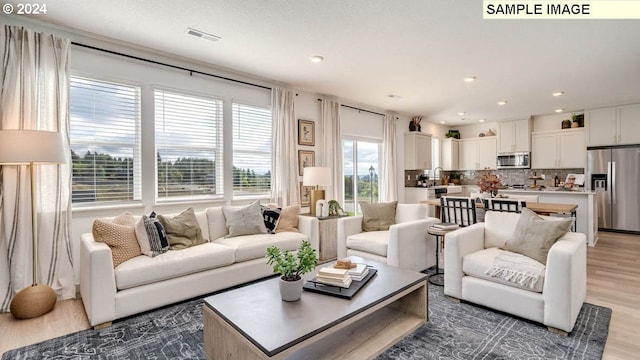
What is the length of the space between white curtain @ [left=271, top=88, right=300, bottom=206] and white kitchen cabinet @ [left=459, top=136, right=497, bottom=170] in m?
5.68

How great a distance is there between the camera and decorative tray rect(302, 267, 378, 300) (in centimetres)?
201

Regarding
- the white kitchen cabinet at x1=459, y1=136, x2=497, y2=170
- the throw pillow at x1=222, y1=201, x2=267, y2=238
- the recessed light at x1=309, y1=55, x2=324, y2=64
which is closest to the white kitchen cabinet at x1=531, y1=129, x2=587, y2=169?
the white kitchen cabinet at x1=459, y1=136, x2=497, y2=170

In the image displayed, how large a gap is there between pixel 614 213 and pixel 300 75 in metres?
6.72

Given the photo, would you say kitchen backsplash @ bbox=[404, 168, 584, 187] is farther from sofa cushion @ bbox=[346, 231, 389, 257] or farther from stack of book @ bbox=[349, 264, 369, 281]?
stack of book @ bbox=[349, 264, 369, 281]

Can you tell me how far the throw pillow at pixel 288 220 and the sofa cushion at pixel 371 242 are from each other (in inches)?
28.8

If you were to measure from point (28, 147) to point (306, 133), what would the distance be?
11.3 feet

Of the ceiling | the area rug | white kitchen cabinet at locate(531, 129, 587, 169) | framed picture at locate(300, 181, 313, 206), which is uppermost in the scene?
the ceiling

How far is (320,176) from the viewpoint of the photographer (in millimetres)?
4512

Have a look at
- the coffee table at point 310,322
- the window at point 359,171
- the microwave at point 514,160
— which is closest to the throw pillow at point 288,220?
the coffee table at point 310,322

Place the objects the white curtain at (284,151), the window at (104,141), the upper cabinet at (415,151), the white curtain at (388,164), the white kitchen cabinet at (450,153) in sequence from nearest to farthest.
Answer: the window at (104,141), the white curtain at (284,151), the white curtain at (388,164), the upper cabinet at (415,151), the white kitchen cabinet at (450,153)

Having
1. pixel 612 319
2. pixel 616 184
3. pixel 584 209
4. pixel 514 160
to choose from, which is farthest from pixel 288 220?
pixel 616 184

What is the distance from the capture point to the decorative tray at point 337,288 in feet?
6.59

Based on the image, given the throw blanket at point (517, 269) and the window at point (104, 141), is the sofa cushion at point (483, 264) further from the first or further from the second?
the window at point (104, 141)

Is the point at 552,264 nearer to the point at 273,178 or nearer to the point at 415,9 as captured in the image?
the point at 415,9
